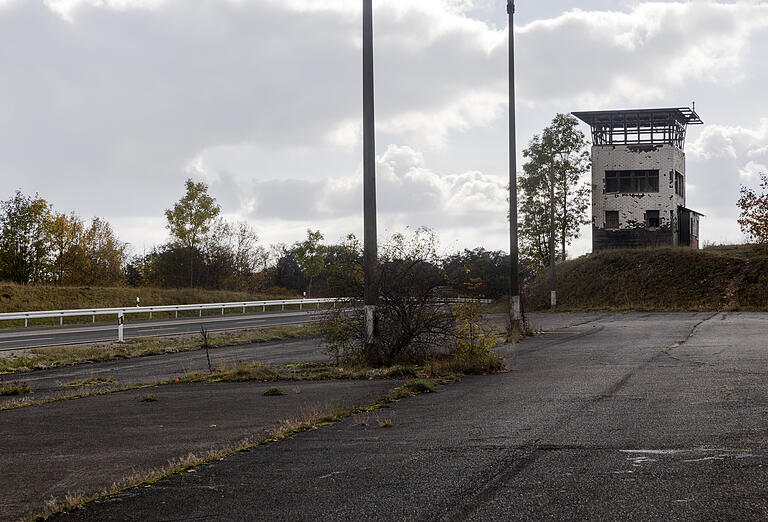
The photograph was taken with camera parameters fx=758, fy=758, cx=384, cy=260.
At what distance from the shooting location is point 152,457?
7.71 meters

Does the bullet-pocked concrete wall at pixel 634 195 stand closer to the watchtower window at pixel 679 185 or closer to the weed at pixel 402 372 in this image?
the watchtower window at pixel 679 185

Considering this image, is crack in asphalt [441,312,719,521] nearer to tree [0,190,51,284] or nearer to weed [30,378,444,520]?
weed [30,378,444,520]

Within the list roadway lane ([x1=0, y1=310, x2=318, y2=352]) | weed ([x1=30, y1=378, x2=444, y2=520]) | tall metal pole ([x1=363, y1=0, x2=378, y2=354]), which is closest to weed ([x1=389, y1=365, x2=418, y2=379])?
tall metal pole ([x1=363, y1=0, x2=378, y2=354])

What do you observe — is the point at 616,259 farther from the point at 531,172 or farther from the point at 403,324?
the point at 403,324

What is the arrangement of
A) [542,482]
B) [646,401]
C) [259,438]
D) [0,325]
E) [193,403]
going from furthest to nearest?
[0,325] → [193,403] → [646,401] → [259,438] → [542,482]

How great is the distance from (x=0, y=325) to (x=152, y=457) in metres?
36.0

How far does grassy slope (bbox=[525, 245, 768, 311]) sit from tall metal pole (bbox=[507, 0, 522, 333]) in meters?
21.3

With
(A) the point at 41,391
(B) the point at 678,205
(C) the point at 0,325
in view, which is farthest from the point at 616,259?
(A) the point at 41,391

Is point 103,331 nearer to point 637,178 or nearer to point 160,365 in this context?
point 160,365

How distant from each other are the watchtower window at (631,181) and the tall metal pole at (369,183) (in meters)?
45.1

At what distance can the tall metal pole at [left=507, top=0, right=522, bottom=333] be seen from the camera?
24.4 meters

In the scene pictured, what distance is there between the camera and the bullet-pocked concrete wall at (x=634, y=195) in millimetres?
56375

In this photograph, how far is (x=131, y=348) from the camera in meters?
23.8

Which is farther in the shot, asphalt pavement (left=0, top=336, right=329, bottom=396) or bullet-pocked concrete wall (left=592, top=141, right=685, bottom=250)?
bullet-pocked concrete wall (left=592, top=141, right=685, bottom=250)
